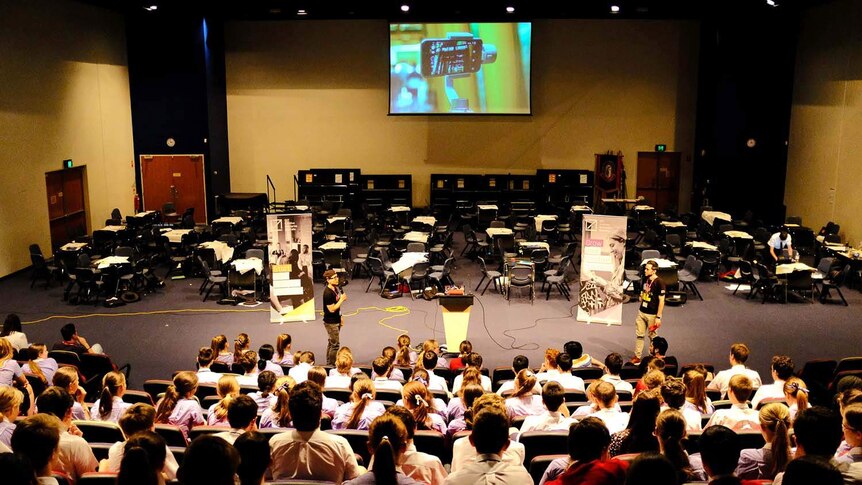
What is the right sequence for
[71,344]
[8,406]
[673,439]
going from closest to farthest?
[673,439] → [8,406] → [71,344]

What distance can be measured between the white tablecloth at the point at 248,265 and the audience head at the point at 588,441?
11.4 metres

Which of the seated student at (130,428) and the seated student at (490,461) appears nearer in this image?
the seated student at (490,461)

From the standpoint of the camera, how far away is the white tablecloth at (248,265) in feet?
47.5

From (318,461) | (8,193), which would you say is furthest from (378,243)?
(318,461)

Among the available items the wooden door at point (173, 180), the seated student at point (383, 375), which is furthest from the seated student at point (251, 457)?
the wooden door at point (173, 180)

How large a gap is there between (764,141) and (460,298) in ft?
49.7

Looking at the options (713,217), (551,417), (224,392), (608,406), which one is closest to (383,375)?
(224,392)

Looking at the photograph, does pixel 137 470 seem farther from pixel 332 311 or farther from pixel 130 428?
pixel 332 311

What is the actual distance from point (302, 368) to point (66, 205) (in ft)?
46.5

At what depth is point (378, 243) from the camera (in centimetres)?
1797

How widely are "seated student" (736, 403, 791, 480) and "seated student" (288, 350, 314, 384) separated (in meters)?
4.53

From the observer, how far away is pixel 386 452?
3.83m

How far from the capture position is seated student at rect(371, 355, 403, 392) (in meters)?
7.95

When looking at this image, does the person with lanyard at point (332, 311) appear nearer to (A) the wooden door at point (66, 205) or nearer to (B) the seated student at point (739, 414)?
(B) the seated student at point (739, 414)
